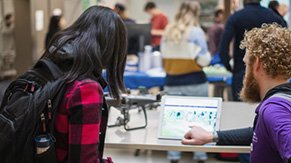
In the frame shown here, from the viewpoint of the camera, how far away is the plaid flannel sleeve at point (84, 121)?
1253mm

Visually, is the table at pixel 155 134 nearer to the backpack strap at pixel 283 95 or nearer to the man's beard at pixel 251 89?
the man's beard at pixel 251 89

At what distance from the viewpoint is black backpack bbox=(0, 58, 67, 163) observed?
1.25 meters

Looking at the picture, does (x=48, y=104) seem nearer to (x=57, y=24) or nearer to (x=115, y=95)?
(x=115, y=95)

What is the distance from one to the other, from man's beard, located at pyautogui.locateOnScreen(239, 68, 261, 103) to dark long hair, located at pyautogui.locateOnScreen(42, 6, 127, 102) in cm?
50

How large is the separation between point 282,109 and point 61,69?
76 centimetres


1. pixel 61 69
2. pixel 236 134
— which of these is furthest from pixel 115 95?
pixel 236 134

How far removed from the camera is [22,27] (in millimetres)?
6793

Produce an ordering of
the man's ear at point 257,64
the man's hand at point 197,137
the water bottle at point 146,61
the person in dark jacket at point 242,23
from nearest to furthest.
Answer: the man's ear at point 257,64 < the man's hand at point 197,137 < the person in dark jacket at point 242,23 < the water bottle at point 146,61

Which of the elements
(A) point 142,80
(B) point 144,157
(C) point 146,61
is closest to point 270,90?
(B) point 144,157

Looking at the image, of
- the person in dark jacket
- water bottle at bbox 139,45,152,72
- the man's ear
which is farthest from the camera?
water bottle at bbox 139,45,152,72

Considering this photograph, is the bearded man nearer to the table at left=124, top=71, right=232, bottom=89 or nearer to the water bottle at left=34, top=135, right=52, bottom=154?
the water bottle at left=34, top=135, right=52, bottom=154

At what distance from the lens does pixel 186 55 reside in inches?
132

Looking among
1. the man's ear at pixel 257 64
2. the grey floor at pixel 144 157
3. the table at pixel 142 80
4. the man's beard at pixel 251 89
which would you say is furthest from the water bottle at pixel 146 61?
the man's ear at pixel 257 64

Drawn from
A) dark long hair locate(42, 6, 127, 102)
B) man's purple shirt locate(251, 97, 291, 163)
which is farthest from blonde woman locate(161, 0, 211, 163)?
man's purple shirt locate(251, 97, 291, 163)
